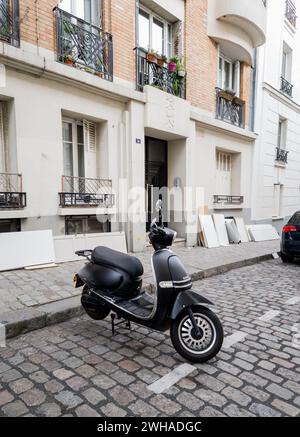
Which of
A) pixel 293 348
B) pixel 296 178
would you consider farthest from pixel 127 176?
pixel 296 178

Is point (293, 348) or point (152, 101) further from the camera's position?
point (152, 101)

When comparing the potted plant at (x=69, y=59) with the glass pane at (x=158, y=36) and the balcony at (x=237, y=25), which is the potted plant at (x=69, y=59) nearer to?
the glass pane at (x=158, y=36)

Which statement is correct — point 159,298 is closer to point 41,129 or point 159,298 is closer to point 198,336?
point 198,336

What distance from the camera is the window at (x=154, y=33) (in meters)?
7.89

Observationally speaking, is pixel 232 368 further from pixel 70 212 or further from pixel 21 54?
pixel 21 54

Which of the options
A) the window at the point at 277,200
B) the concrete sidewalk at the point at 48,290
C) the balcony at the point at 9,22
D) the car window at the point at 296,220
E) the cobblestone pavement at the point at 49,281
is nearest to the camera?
the concrete sidewalk at the point at 48,290

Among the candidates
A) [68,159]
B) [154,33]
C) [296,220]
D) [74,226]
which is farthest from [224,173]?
[74,226]

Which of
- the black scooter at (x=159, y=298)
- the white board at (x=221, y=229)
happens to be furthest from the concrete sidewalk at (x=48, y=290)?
the white board at (x=221, y=229)

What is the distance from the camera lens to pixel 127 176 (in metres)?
7.40

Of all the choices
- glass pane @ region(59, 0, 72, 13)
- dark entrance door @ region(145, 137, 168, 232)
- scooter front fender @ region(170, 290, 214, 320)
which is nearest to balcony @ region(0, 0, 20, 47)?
glass pane @ region(59, 0, 72, 13)

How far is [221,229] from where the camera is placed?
9750mm

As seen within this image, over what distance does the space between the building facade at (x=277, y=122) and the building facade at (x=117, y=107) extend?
49.0 inches

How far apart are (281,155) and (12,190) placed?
11930 millimetres

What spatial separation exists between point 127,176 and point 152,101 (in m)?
2.06
